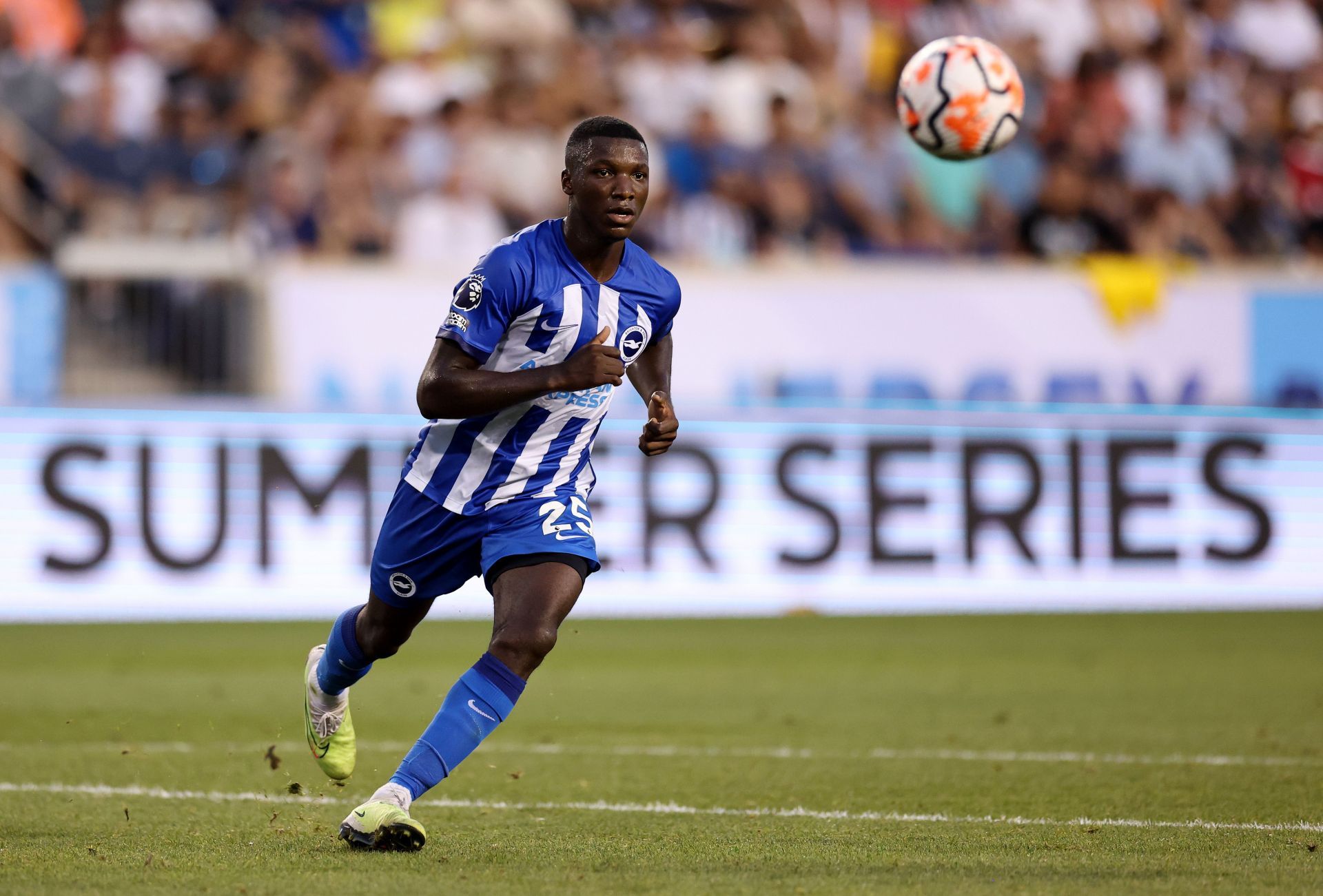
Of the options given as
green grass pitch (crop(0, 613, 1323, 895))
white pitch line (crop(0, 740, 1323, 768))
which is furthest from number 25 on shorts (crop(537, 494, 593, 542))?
white pitch line (crop(0, 740, 1323, 768))

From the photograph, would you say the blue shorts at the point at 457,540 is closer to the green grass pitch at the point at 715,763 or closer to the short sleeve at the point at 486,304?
the short sleeve at the point at 486,304

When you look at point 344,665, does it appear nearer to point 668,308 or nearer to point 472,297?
point 472,297

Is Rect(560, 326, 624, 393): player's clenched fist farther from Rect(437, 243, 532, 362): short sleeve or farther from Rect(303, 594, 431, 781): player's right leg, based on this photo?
Rect(303, 594, 431, 781): player's right leg

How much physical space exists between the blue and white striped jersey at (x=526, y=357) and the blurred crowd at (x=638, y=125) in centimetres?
979

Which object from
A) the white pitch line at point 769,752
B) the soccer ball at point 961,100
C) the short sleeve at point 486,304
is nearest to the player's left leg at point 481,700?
the short sleeve at point 486,304

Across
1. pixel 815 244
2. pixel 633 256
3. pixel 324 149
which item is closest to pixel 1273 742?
pixel 633 256

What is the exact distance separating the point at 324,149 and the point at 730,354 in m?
3.76

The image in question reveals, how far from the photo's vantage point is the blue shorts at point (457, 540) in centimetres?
574

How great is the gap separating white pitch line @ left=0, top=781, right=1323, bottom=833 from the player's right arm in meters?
1.63

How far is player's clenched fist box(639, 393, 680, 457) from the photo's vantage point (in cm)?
566

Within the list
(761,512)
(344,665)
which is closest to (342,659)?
(344,665)

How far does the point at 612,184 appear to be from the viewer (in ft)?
18.7

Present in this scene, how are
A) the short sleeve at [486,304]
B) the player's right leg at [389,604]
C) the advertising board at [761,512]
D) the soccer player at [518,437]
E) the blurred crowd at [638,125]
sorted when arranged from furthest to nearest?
the blurred crowd at [638,125] → the advertising board at [761,512] → the player's right leg at [389,604] → the short sleeve at [486,304] → the soccer player at [518,437]

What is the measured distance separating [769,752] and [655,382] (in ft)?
7.53
